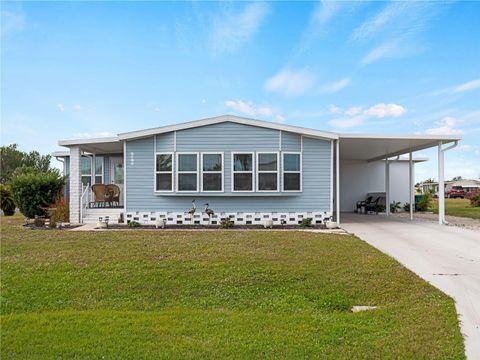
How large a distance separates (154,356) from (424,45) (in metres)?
11.9

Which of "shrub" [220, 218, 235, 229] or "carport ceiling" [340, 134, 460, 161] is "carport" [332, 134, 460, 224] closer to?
"carport ceiling" [340, 134, 460, 161]

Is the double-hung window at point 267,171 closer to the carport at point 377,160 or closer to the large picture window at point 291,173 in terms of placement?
the large picture window at point 291,173

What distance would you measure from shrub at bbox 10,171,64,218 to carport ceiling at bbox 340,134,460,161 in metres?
10.1

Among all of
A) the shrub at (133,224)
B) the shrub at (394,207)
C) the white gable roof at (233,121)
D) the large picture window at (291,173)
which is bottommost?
the shrub at (133,224)

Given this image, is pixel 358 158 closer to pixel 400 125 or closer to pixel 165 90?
pixel 400 125

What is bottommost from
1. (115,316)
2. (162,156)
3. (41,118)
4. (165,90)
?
(115,316)

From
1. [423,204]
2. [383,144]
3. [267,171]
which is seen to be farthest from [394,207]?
[267,171]

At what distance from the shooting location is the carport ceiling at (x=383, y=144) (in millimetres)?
11148

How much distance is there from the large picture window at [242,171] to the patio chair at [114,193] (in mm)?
5451

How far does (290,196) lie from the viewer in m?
11.0

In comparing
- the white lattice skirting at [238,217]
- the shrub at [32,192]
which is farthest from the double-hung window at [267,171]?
the shrub at [32,192]

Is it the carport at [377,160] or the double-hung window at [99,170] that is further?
the double-hung window at [99,170]

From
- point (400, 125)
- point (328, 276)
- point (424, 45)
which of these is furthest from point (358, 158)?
point (328, 276)

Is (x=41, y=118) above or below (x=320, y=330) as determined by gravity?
above
